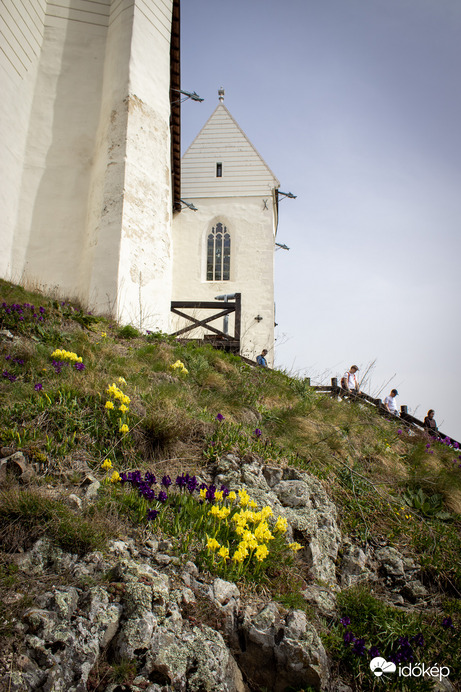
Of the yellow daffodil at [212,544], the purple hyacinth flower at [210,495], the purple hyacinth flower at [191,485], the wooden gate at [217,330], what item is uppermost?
the wooden gate at [217,330]

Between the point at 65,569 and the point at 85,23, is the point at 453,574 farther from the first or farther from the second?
the point at 85,23

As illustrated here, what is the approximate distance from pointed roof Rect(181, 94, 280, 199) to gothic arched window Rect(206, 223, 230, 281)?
1572mm

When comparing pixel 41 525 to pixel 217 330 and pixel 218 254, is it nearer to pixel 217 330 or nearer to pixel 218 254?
pixel 217 330

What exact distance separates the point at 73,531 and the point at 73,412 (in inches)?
60.5

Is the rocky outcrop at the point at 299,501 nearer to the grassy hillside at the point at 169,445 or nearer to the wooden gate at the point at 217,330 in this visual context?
the grassy hillside at the point at 169,445

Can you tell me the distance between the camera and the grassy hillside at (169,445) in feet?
10.0

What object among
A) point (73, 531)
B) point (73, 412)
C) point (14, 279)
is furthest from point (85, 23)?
point (73, 531)

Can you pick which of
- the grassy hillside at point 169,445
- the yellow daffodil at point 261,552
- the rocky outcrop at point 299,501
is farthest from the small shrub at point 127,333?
the yellow daffodil at point 261,552

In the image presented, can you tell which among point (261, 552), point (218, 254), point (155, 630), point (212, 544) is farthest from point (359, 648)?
point (218, 254)

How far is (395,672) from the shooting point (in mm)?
2803

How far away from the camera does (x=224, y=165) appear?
1845 centimetres

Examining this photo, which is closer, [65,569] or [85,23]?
[65,569]

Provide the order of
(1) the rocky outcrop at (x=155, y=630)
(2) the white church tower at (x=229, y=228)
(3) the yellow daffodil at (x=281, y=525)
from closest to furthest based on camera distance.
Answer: (1) the rocky outcrop at (x=155, y=630)
(3) the yellow daffodil at (x=281, y=525)
(2) the white church tower at (x=229, y=228)

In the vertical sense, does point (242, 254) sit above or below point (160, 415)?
above
